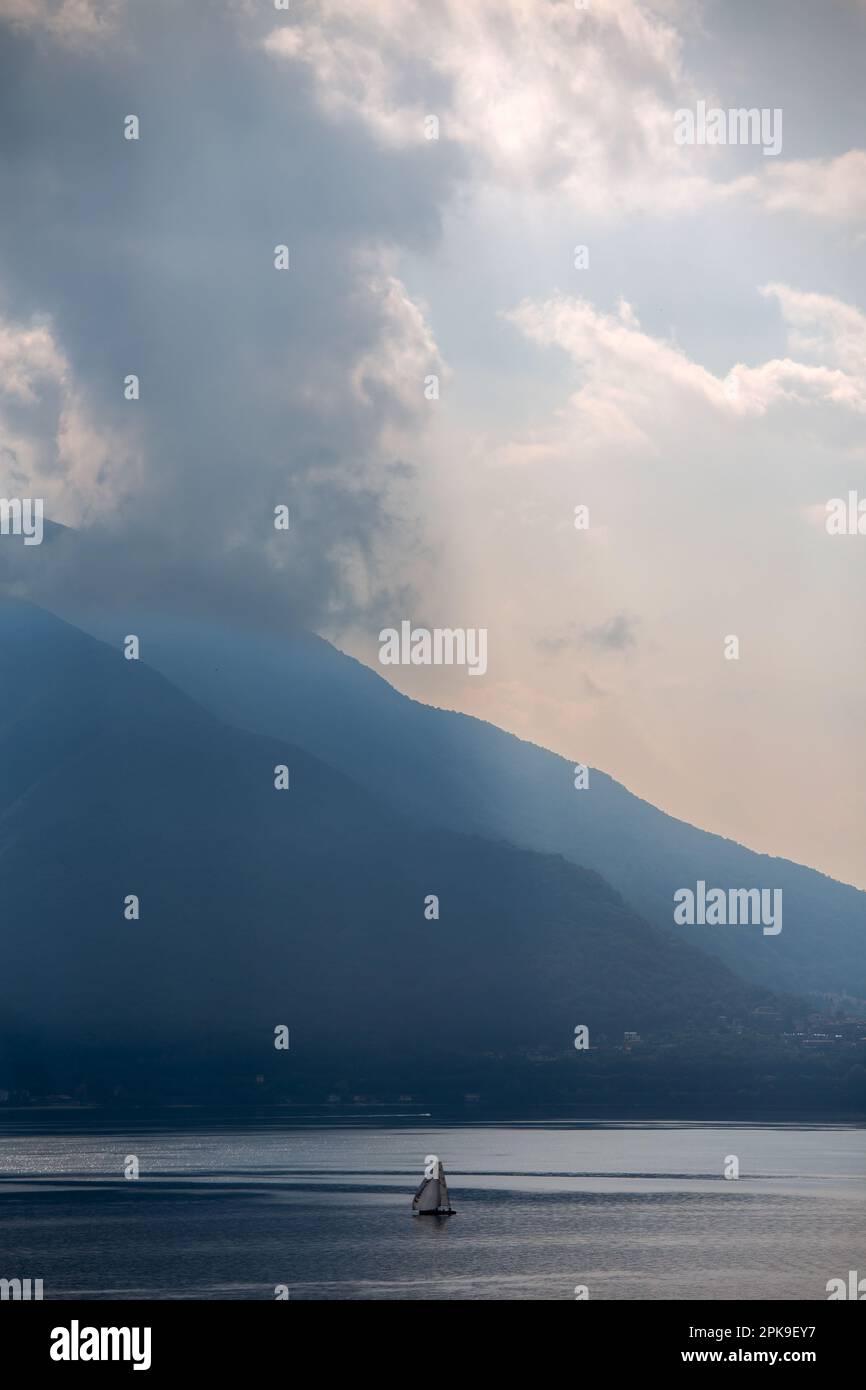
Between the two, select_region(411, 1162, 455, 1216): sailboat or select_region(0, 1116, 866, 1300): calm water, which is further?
select_region(411, 1162, 455, 1216): sailboat

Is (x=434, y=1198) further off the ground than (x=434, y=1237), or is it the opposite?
(x=434, y=1198)

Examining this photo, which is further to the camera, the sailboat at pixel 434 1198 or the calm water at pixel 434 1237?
the sailboat at pixel 434 1198

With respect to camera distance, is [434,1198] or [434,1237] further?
[434,1198]
